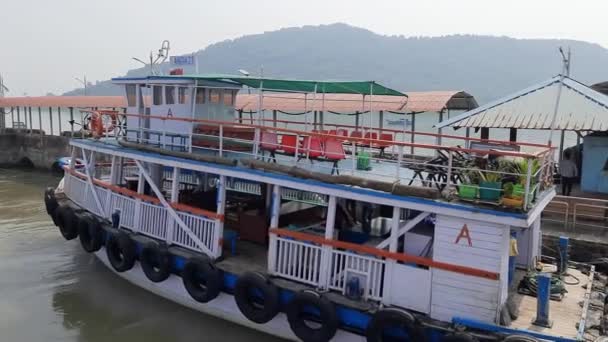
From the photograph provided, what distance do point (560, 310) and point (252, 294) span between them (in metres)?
4.25

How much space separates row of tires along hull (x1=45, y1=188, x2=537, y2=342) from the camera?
601 centimetres

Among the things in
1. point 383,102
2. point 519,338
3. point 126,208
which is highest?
point 383,102

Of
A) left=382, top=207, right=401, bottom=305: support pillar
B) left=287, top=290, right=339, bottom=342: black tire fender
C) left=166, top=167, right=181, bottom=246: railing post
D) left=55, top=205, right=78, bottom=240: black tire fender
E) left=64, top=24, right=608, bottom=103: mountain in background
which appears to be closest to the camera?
left=382, top=207, right=401, bottom=305: support pillar

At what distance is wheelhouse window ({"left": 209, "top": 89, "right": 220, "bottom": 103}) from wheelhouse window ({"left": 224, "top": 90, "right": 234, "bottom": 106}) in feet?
0.65

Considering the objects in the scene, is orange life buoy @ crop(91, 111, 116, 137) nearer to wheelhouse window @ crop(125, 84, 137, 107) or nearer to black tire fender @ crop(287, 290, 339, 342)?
wheelhouse window @ crop(125, 84, 137, 107)

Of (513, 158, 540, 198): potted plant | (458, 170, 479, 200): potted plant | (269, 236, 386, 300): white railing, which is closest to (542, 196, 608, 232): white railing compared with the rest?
(513, 158, 540, 198): potted plant

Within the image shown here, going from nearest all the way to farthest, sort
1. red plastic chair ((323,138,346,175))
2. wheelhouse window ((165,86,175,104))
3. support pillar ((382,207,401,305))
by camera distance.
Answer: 1. support pillar ((382,207,401,305))
2. red plastic chair ((323,138,346,175))
3. wheelhouse window ((165,86,175,104))

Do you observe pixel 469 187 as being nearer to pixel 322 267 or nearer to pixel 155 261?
pixel 322 267

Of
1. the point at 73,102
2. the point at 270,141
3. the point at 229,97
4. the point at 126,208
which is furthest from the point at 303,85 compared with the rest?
the point at 73,102

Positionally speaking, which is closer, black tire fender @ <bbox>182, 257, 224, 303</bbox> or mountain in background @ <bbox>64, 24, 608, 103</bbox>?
black tire fender @ <bbox>182, 257, 224, 303</bbox>

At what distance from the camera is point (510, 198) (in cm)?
573

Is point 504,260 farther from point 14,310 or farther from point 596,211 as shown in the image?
point 14,310

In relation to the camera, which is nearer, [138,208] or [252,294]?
[252,294]

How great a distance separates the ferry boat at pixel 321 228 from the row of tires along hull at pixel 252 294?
0.02m
